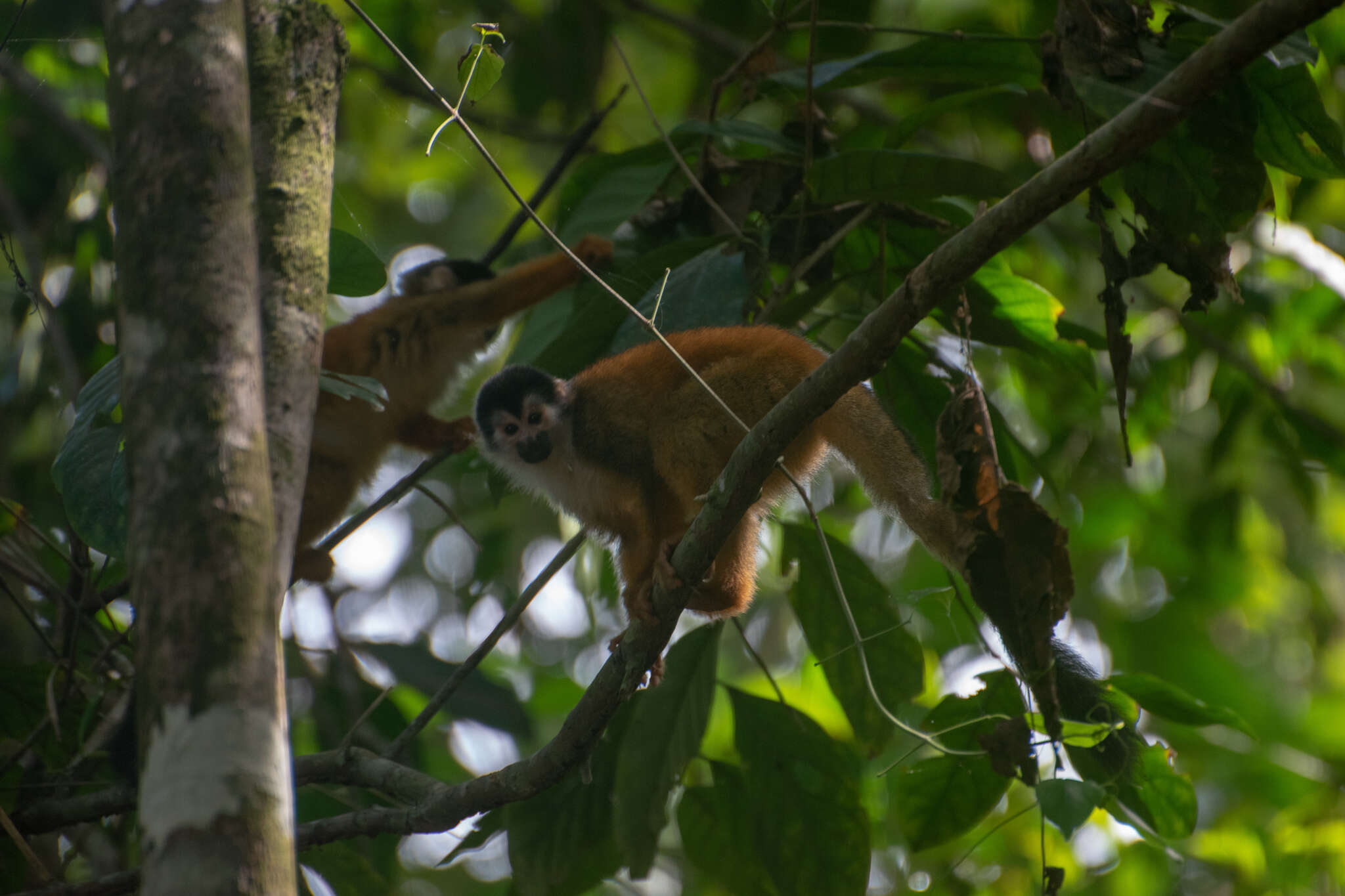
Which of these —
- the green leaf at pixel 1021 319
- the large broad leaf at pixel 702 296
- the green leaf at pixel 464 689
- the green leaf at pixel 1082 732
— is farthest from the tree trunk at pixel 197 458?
the green leaf at pixel 464 689

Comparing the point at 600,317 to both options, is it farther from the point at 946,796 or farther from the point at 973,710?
the point at 946,796

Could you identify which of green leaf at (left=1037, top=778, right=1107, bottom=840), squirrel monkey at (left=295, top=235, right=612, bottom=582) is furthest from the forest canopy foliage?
squirrel monkey at (left=295, top=235, right=612, bottom=582)

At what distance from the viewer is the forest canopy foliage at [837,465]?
2.56m

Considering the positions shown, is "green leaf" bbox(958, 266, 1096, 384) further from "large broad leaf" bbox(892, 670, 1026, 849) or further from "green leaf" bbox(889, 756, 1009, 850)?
"green leaf" bbox(889, 756, 1009, 850)

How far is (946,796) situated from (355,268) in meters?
2.20

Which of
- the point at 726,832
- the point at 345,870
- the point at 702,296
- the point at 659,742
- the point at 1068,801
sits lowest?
the point at 1068,801

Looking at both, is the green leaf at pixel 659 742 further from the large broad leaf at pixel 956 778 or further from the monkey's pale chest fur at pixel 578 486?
the large broad leaf at pixel 956 778

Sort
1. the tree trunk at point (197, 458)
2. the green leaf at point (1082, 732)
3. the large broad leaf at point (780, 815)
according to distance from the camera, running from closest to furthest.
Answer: the tree trunk at point (197, 458), the green leaf at point (1082, 732), the large broad leaf at point (780, 815)

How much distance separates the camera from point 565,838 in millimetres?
3234

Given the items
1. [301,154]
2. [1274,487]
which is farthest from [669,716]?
[1274,487]

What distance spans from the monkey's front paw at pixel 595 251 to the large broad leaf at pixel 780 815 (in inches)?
69.5

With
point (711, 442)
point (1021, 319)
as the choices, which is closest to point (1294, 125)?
point (1021, 319)

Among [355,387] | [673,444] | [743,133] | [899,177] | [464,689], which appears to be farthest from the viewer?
[464,689]

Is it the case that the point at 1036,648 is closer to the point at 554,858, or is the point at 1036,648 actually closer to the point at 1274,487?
the point at 554,858
